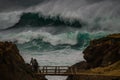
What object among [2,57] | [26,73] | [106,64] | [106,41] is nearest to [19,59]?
[26,73]

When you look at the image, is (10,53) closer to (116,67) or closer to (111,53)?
(116,67)

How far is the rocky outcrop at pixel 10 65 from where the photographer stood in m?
61.7

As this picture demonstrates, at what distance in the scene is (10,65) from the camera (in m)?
63.2

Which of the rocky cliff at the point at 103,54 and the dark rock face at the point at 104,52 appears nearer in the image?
the rocky cliff at the point at 103,54

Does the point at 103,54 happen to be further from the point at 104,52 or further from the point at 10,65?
the point at 10,65

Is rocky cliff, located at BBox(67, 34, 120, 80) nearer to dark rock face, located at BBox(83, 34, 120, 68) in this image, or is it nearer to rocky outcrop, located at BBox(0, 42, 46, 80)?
dark rock face, located at BBox(83, 34, 120, 68)

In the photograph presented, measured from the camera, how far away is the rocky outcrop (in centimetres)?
6169

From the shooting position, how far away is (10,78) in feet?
203

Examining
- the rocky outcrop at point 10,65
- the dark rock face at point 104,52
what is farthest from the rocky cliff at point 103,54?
the rocky outcrop at point 10,65

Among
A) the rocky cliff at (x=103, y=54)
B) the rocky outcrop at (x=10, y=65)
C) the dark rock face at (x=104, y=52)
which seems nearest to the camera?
the rocky outcrop at (x=10, y=65)

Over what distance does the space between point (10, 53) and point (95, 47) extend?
49788 mm

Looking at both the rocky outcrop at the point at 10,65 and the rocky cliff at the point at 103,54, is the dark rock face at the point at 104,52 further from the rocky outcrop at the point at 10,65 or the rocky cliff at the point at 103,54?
the rocky outcrop at the point at 10,65

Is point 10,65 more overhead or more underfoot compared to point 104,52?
more underfoot

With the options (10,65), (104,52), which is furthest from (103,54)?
(10,65)
